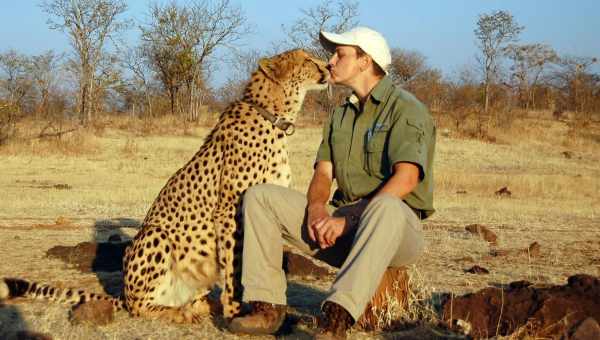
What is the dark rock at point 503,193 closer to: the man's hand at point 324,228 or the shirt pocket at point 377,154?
the shirt pocket at point 377,154

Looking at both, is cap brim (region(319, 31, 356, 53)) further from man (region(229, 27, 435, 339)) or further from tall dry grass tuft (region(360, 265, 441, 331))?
tall dry grass tuft (region(360, 265, 441, 331))

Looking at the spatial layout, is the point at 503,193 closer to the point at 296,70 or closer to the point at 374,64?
the point at 296,70

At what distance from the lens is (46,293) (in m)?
4.40

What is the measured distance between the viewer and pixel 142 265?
4.15 meters

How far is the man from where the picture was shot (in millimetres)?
3490

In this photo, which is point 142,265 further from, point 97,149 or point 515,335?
point 97,149

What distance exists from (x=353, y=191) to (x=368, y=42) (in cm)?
73

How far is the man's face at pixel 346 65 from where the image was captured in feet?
12.7

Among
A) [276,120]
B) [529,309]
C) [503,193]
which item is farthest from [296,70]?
[503,193]

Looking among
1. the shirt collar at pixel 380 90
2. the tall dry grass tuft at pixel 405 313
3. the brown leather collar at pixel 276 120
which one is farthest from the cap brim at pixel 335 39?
the tall dry grass tuft at pixel 405 313

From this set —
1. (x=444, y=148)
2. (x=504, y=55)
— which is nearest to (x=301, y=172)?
(x=444, y=148)

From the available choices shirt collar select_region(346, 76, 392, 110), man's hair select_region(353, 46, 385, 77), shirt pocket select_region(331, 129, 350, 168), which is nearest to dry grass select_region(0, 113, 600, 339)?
shirt pocket select_region(331, 129, 350, 168)

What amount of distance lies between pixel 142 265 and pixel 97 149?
16.5m

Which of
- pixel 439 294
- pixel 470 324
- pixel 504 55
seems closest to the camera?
pixel 470 324
